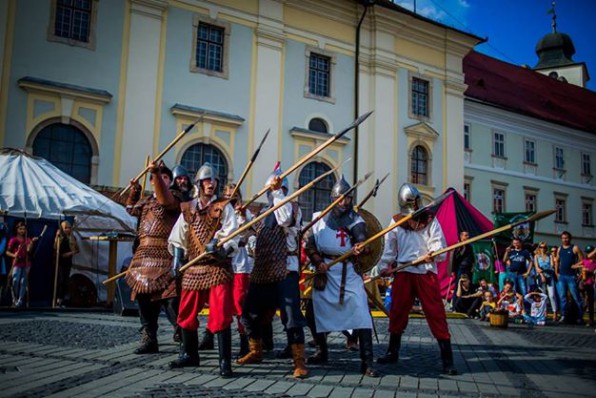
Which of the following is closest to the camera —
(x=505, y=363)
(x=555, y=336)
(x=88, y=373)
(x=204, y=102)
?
(x=88, y=373)

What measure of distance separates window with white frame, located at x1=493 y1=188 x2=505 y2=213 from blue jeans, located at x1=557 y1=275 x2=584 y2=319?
16935 mm

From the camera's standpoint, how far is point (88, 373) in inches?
177

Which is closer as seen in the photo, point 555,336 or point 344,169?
point 555,336

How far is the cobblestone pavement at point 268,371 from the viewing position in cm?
407

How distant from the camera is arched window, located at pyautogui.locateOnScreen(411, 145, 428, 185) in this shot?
880 inches

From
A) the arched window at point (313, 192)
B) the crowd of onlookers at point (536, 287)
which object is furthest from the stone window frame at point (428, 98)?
the crowd of onlookers at point (536, 287)

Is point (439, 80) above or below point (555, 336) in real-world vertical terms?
above

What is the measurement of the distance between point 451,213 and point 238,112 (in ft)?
24.3

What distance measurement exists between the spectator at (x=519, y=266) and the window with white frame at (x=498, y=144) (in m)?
17.4

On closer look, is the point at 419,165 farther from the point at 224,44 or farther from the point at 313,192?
the point at 224,44

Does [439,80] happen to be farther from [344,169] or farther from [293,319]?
[293,319]

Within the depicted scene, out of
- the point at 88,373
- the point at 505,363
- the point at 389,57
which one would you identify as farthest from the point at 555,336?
the point at 389,57

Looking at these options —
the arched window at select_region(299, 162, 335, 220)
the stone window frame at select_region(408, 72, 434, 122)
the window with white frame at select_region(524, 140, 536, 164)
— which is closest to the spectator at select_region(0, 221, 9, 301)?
the arched window at select_region(299, 162, 335, 220)

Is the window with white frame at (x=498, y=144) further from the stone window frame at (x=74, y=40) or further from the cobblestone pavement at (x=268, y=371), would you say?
the cobblestone pavement at (x=268, y=371)
